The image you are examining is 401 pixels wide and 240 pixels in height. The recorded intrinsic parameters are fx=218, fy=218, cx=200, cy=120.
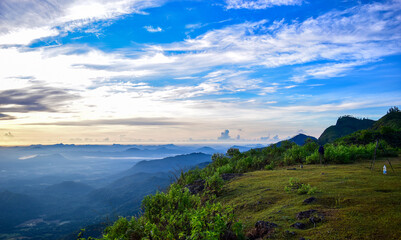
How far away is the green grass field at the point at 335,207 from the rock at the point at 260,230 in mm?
195

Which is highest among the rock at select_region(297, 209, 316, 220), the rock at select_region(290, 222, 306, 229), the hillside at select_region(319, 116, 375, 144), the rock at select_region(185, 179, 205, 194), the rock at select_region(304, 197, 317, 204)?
the hillside at select_region(319, 116, 375, 144)

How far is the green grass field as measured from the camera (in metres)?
5.37

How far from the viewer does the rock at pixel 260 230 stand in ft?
20.1

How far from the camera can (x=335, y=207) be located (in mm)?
6941

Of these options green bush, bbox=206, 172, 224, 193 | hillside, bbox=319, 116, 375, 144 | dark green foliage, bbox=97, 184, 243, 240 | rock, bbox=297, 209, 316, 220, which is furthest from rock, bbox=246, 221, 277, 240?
hillside, bbox=319, 116, 375, 144

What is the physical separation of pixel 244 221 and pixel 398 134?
31.1 metres

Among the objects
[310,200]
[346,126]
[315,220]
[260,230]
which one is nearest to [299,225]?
[315,220]

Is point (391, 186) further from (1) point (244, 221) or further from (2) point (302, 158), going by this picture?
(2) point (302, 158)

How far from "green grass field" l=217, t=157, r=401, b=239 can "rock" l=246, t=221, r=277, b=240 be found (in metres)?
0.19

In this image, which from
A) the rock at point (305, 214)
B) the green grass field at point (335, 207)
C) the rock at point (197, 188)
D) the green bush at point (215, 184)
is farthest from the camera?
the rock at point (197, 188)

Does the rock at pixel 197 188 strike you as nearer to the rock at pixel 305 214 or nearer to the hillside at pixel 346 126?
the rock at pixel 305 214

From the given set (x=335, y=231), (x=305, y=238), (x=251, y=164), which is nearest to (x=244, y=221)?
(x=305, y=238)

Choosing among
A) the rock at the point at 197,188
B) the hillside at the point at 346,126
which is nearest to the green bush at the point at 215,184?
the rock at the point at 197,188

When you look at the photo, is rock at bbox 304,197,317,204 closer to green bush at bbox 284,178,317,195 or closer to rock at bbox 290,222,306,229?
green bush at bbox 284,178,317,195
